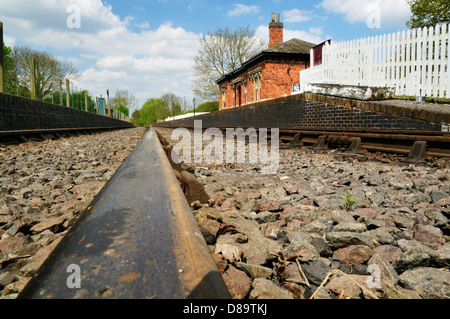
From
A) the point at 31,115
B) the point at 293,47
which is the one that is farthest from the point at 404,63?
the point at 293,47

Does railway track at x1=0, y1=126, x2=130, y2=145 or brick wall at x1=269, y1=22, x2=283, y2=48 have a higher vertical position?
brick wall at x1=269, y1=22, x2=283, y2=48

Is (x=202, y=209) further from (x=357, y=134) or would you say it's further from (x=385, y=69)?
(x=385, y=69)

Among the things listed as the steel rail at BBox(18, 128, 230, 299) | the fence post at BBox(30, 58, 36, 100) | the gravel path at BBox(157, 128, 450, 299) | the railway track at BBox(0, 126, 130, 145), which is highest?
the fence post at BBox(30, 58, 36, 100)

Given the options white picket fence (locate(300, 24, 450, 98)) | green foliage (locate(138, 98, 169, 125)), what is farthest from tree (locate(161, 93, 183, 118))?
white picket fence (locate(300, 24, 450, 98))

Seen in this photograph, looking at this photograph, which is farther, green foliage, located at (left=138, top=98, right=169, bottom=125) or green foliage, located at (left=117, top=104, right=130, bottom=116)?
green foliage, located at (left=138, top=98, right=169, bottom=125)

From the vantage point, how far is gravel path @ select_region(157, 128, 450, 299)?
0.92 m

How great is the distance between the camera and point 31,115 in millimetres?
9594

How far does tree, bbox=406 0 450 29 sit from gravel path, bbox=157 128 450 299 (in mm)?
27288

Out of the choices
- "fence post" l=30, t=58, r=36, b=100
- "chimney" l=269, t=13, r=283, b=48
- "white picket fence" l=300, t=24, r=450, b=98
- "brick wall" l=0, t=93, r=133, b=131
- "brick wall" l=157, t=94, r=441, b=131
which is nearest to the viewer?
"brick wall" l=157, t=94, r=441, b=131

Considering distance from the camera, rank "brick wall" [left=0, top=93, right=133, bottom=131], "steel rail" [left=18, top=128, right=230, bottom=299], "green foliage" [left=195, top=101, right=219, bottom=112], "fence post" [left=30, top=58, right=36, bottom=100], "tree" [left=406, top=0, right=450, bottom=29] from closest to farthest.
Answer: "steel rail" [left=18, top=128, right=230, bottom=299] → "brick wall" [left=0, top=93, right=133, bottom=131] → "fence post" [left=30, top=58, right=36, bottom=100] → "tree" [left=406, top=0, right=450, bottom=29] → "green foliage" [left=195, top=101, right=219, bottom=112]

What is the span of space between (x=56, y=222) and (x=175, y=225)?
89cm

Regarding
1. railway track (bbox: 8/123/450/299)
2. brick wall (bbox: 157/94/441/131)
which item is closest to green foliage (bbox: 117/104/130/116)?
brick wall (bbox: 157/94/441/131)

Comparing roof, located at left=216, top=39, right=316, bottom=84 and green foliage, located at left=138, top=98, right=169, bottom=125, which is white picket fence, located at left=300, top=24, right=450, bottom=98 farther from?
green foliage, located at left=138, top=98, right=169, bottom=125

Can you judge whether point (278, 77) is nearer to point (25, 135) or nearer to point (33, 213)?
point (25, 135)
